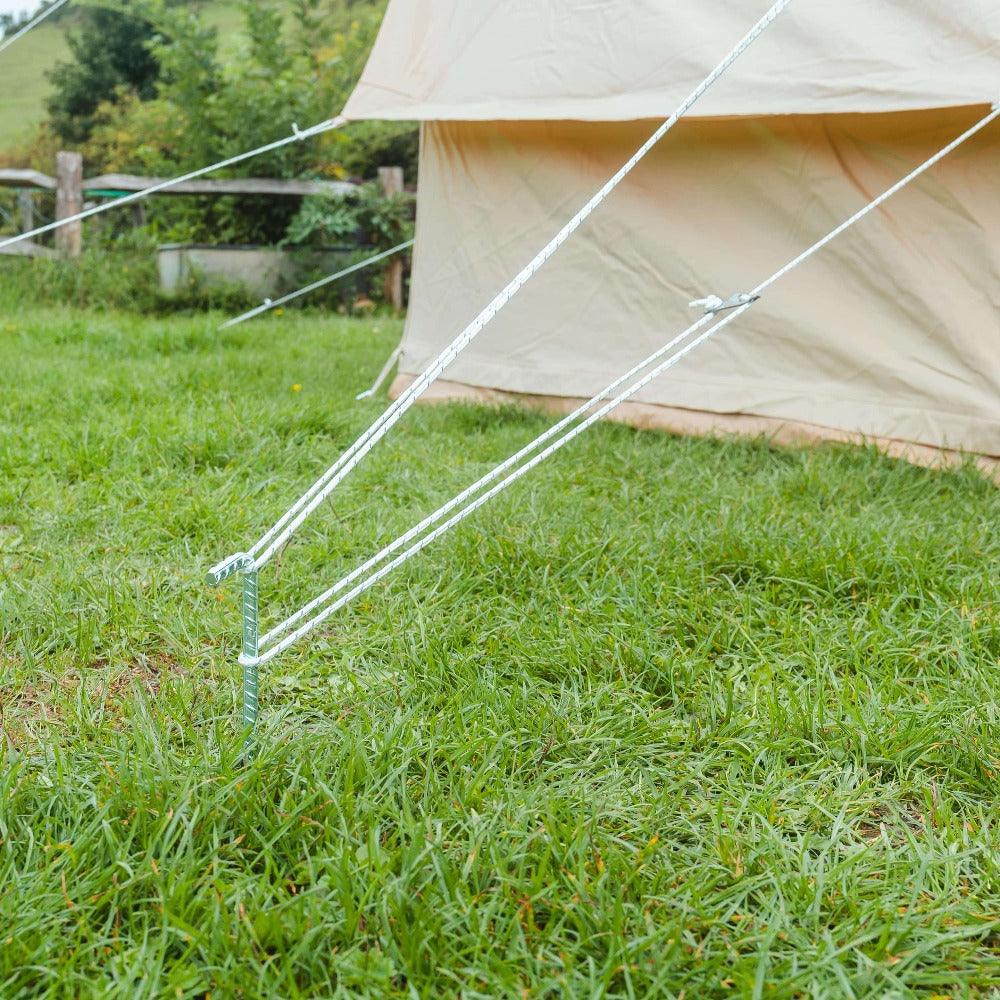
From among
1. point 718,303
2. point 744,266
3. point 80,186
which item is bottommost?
point 744,266

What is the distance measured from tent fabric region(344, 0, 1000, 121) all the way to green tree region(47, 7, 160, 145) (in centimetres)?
1164

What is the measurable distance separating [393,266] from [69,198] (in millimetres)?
2178

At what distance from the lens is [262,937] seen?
1140 millimetres

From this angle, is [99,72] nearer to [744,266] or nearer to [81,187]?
[81,187]

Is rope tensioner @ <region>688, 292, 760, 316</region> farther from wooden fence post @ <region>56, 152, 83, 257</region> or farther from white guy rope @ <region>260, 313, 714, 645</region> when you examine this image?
wooden fence post @ <region>56, 152, 83, 257</region>

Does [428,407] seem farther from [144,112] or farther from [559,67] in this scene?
[144,112]

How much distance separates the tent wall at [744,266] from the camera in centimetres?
292

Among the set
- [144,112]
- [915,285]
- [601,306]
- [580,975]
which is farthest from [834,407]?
[144,112]

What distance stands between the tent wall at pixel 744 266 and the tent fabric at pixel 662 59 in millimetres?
242

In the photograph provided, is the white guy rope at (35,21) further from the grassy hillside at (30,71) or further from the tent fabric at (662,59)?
the grassy hillside at (30,71)

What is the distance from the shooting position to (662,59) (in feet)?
9.60

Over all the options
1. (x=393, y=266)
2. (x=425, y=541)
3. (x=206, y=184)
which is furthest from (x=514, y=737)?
(x=393, y=266)

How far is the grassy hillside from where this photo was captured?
16219mm

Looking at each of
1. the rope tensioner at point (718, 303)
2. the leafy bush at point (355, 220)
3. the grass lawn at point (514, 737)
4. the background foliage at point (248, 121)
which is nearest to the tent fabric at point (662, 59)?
the grass lawn at point (514, 737)
